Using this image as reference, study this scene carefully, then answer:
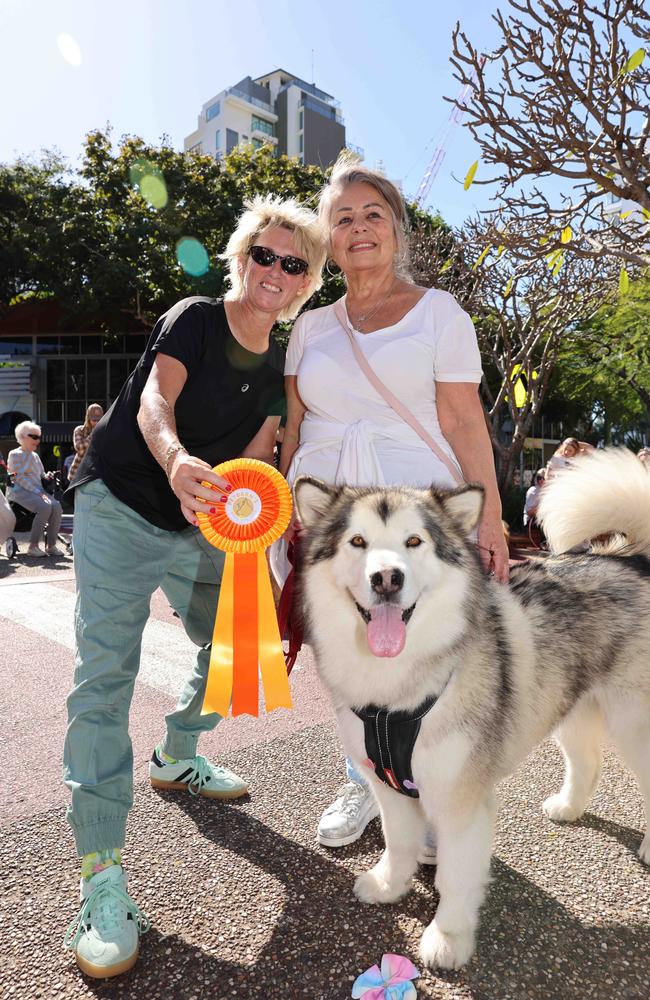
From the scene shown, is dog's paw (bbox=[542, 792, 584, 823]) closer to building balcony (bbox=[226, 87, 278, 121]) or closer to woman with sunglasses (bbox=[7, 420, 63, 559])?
woman with sunglasses (bbox=[7, 420, 63, 559])

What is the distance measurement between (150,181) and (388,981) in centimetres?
2465

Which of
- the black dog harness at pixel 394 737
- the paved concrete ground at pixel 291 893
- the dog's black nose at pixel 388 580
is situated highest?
the dog's black nose at pixel 388 580

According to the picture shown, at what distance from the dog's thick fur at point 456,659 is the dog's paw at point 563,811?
0.33m

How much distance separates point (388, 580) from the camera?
1.93 m

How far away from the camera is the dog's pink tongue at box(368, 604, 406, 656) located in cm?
197

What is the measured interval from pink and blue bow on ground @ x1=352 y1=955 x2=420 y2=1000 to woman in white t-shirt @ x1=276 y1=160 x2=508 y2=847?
732 millimetres

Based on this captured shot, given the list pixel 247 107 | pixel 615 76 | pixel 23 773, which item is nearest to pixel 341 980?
pixel 23 773

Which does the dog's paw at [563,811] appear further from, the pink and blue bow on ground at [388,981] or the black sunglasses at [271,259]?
the black sunglasses at [271,259]

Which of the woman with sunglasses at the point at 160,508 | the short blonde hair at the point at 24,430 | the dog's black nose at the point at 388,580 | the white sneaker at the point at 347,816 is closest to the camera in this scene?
the dog's black nose at the point at 388,580

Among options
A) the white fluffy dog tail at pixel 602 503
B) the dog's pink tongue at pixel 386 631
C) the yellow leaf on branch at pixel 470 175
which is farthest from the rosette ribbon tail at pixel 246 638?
the yellow leaf on branch at pixel 470 175

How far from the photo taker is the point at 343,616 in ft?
7.05

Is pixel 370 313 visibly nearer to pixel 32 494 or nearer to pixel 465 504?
pixel 465 504

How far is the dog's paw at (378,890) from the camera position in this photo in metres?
2.41

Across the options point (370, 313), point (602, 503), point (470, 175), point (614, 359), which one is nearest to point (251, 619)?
point (370, 313)
